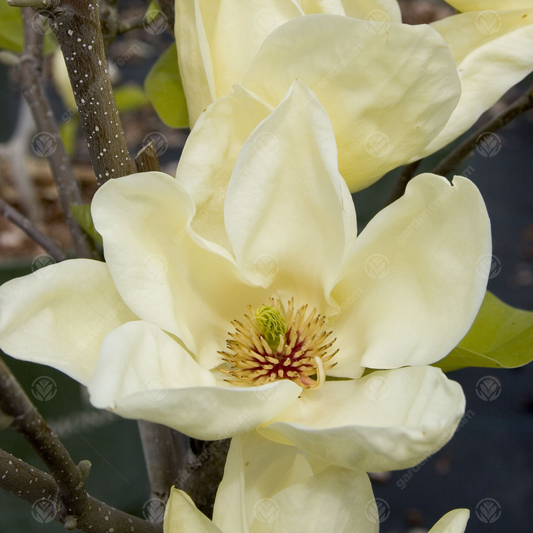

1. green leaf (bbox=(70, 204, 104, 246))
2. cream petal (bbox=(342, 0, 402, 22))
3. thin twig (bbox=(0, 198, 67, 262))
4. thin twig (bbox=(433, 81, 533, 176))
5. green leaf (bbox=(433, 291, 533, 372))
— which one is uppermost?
cream petal (bbox=(342, 0, 402, 22))

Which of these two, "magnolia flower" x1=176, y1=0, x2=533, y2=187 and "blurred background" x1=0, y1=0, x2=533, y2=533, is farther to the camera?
"blurred background" x1=0, y1=0, x2=533, y2=533

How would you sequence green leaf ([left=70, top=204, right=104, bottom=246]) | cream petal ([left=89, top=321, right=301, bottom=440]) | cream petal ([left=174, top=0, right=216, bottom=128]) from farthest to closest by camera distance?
1. green leaf ([left=70, top=204, right=104, bottom=246])
2. cream petal ([left=174, top=0, right=216, bottom=128])
3. cream petal ([left=89, top=321, right=301, bottom=440])

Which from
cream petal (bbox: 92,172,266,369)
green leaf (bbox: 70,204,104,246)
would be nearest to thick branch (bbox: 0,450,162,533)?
cream petal (bbox: 92,172,266,369)

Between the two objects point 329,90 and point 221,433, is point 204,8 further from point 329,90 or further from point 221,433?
point 221,433

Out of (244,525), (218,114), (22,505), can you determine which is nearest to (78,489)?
(244,525)

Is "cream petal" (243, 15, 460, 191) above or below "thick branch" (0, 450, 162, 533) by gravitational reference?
above

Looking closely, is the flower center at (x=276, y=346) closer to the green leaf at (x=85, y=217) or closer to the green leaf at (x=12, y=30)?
the green leaf at (x=85, y=217)

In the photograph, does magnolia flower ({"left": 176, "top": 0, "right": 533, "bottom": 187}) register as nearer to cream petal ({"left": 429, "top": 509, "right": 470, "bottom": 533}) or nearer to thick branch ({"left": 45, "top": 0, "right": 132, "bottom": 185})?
thick branch ({"left": 45, "top": 0, "right": 132, "bottom": 185})
